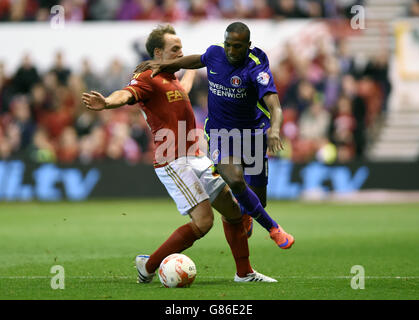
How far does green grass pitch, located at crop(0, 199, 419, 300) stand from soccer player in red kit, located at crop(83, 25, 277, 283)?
30 cm

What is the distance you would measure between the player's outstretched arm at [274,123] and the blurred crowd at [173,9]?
13.7m

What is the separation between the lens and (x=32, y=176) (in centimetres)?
1861

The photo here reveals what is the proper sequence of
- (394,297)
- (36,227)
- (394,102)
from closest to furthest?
1. (394,297)
2. (36,227)
3. (394,102)

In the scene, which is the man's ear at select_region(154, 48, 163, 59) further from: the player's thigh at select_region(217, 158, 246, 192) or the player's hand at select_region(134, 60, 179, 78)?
the player's thigh at select_region(217, 158, 246, 192)

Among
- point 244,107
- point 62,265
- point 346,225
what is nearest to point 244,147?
point 244,107

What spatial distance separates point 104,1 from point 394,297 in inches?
655

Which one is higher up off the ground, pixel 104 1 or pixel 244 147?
pixel 104 1

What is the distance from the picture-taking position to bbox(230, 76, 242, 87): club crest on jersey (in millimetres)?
7570

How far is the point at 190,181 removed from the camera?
7.54m

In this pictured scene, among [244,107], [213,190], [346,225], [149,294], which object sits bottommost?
Result: [346,225]

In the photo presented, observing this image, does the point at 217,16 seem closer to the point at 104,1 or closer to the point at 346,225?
the point at 104,1

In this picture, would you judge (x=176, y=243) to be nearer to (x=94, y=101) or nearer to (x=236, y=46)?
(x=94, y=101)

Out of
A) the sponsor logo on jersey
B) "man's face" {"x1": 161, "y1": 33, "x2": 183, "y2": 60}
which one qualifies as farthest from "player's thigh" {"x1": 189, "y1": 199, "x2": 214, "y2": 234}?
"man's face" {"x1": 161, "y1": 33, "x2": 183, "y2": 60}

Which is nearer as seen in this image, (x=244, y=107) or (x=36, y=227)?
(x=244, y=107)
